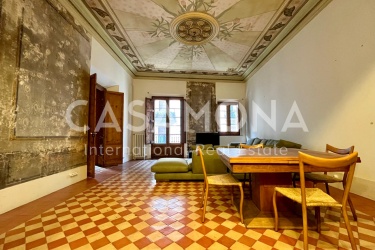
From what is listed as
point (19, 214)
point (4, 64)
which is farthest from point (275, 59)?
point (19, 214)

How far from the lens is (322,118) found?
3.38m

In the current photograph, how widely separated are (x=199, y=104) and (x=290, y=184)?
18.6 feet

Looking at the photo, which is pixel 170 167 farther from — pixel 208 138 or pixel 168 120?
pixel 168 120

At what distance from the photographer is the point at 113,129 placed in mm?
5523

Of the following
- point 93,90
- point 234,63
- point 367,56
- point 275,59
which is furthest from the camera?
point 234,63

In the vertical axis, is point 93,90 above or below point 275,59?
below

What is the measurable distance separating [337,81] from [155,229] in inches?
144

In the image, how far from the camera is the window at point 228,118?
757 centimetres

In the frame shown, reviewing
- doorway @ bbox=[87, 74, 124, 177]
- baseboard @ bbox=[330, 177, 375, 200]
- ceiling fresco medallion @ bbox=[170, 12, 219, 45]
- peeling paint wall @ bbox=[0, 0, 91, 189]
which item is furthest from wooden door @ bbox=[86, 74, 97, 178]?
baseboard @ bbox=[330, 177, 375, 200]

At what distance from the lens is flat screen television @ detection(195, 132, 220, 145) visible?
7.02m

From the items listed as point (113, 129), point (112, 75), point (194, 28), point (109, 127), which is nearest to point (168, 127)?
point (113, 129)

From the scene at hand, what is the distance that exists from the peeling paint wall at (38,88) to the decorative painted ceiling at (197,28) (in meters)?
1.09

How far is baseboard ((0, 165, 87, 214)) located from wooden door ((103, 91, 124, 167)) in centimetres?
178

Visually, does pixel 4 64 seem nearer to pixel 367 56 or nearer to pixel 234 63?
pixel 367 56
